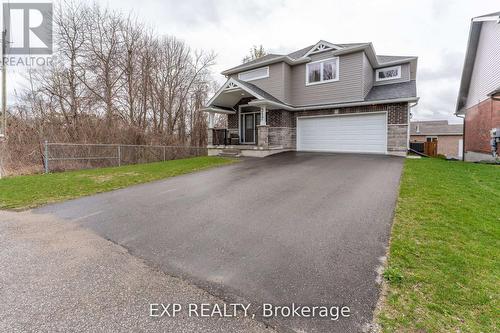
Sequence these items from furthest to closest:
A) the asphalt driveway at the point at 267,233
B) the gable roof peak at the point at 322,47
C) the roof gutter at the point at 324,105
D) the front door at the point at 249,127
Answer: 1. the front door at the point at 249,127
2. the gable roof peak at the point at 322,47
3. the roof gutter at the point at 324,105
4. the asphalt driveway at the point at 267,233

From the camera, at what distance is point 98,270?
2.81 m

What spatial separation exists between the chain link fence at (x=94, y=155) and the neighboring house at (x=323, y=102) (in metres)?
3.70

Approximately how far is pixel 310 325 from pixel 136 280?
71.7 inches

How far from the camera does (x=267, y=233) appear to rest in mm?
3727

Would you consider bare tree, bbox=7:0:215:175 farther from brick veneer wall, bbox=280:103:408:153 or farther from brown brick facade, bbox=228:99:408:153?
brick veneer wall, bbox=280:103:408:153

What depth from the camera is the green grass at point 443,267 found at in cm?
193

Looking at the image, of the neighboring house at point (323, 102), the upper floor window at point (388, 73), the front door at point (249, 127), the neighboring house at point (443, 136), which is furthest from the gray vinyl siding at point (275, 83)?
the neighboring house at point (443, 136)

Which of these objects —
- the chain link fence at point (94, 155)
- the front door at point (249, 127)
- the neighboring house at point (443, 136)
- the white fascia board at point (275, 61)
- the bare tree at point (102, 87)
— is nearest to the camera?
the chain link fence at point (94, 155)

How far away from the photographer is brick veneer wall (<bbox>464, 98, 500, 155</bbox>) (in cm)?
1225

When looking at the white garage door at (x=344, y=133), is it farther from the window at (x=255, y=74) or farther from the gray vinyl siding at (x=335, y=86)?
the window at (x=255, y=74)

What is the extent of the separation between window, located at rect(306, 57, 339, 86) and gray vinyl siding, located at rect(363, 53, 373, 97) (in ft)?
4.68

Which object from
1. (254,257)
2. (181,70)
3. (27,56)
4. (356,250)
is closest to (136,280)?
(254,257)

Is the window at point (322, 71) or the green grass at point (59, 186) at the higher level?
the window at point (322, 71)

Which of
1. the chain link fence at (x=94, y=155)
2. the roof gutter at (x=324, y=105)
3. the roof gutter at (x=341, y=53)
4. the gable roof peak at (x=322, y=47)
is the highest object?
the gable roof peak at (x=322, y=47)
